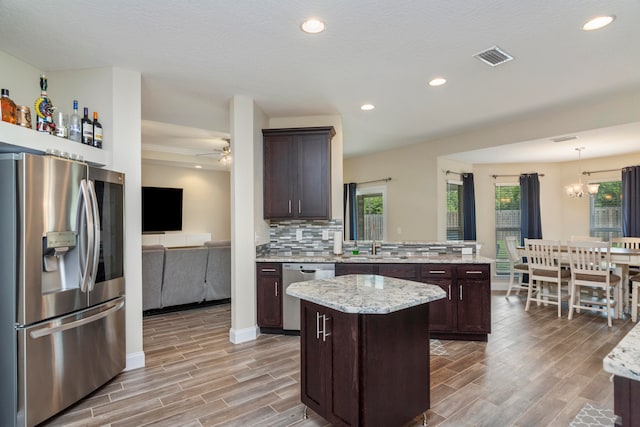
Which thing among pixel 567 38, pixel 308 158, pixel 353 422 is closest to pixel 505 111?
pixel 567 38

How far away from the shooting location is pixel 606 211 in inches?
249

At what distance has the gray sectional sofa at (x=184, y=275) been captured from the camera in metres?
4.66

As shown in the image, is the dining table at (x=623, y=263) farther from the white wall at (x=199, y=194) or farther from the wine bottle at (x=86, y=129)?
the white wall at (x=199, y=194)

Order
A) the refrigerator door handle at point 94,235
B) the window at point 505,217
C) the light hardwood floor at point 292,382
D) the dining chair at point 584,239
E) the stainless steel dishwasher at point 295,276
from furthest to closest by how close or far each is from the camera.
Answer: the window at point 505,217, the dining chair at point 584,239, the stainless steel dishwasher at point 295,276, the refrigerator door handle at point 94,235, the light hardwood floor at point 292,382

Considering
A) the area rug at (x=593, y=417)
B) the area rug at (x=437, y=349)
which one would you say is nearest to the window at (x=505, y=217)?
the area rug at (x=437, y=349)

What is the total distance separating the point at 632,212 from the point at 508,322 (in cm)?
344

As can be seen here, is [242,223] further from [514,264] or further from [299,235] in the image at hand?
[514,264]

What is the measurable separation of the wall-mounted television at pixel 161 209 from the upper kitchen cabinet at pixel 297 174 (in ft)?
13.5

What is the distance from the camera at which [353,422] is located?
185 centimetres

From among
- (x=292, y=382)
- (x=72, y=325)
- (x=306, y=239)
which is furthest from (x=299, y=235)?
(x=72, y=325)

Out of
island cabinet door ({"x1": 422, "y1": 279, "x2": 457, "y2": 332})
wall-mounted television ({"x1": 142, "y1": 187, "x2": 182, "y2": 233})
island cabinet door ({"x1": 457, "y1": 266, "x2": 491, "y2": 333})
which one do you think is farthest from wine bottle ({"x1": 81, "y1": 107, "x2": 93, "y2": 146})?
wall-mounted television ({"x1": 142, "y1": 187, "x2": 182, "y2": 233})

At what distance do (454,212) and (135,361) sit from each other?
5689 mm

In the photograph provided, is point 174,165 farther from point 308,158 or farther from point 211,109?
point 308,158

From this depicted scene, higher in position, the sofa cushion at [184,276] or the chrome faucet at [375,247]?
the chrome faucet at [375,247]
